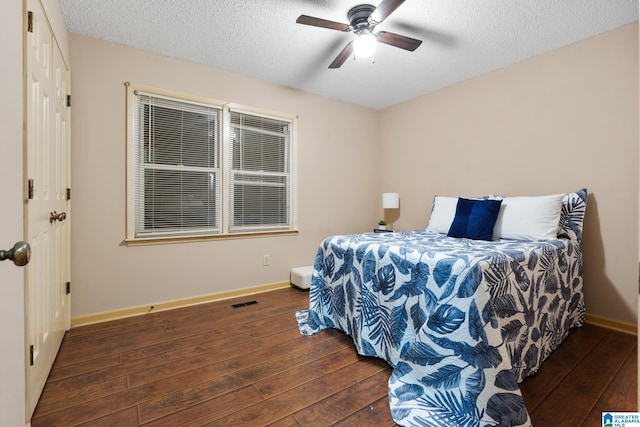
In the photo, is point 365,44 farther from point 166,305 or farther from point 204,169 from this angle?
point 166,305

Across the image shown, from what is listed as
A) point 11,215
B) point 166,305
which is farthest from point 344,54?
point 166,305

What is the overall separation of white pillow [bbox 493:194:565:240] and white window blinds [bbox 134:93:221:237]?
9.16 ft

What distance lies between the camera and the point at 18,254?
2.36ft

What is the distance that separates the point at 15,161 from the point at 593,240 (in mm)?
3807

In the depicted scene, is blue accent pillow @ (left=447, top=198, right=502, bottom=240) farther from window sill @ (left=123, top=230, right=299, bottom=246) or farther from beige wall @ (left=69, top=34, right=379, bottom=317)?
window sill @ (left=123, top=230, right=299, bottom=246)

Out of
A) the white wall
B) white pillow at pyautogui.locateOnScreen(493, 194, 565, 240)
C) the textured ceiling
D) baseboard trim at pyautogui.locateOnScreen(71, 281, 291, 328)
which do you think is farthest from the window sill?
white pillow at pyautogui.locateOnScreen(493, 194, 565, 240)

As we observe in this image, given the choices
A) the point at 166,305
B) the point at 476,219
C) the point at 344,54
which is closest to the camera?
the point at 344,54

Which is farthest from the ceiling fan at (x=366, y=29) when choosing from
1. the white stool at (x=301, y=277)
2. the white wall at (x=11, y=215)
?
the white stool at (x=301, y=277)

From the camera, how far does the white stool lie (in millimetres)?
3408

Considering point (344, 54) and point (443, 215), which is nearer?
point (344, 54)

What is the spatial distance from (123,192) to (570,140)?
13.3ft

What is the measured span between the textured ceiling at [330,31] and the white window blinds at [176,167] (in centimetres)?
54

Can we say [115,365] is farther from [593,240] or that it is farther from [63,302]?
[593,240]

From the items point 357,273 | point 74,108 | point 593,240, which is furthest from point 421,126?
point 74,108
